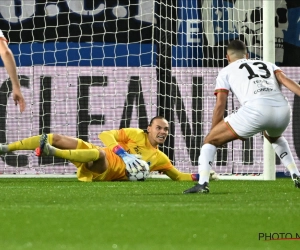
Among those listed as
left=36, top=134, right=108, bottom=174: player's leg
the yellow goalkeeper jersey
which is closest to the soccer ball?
the yellow goalkeeper jersey

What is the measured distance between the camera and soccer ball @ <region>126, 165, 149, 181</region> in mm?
9001

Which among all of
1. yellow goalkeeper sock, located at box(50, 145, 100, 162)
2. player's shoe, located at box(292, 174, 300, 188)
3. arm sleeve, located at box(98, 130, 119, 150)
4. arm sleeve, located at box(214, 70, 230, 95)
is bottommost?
player's shoe, located at box(292, 174, 300, 188)

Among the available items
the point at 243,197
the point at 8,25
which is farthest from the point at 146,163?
the point at 8,25

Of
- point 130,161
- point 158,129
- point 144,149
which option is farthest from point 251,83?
point 144,149

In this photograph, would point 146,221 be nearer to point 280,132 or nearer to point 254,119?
point 254,119

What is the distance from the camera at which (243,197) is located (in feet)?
20.3

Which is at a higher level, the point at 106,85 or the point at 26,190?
the point at 106,85

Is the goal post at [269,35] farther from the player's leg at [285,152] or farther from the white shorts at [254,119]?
the white shorts at [254,119]

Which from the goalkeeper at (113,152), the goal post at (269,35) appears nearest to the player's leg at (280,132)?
the goalkeeper at (113,152)

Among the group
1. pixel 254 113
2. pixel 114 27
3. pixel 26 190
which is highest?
pixel 114 27

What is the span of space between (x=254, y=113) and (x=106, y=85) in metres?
4.51

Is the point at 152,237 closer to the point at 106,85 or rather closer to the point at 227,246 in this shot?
the point at 227,246

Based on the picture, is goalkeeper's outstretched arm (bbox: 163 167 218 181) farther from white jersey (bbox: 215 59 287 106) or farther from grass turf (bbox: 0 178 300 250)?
grass turf (bbox: 0 178 300 250)

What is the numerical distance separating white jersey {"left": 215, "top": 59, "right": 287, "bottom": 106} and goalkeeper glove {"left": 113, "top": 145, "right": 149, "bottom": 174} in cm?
209
